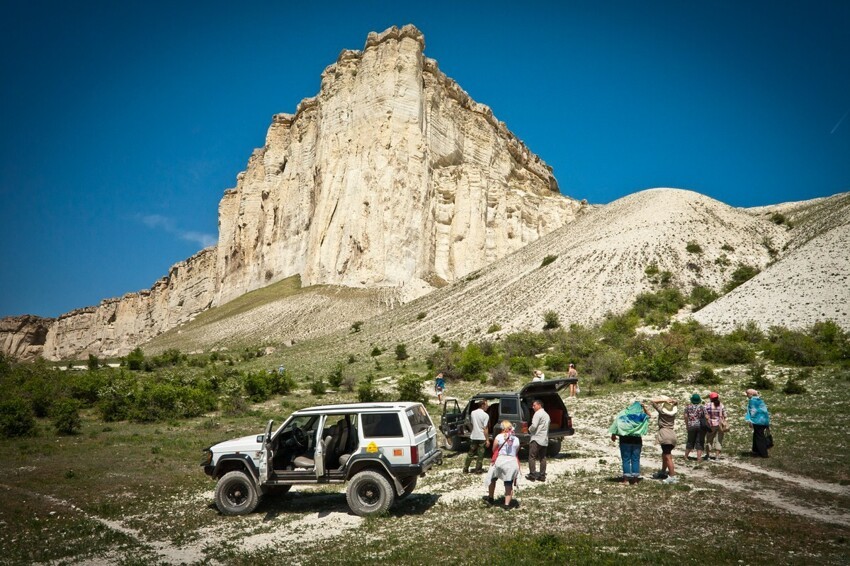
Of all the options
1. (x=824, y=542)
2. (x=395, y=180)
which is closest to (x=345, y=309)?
(x=395, y=180)

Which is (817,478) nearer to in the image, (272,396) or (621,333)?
(272,396)

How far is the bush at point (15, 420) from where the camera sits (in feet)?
61.6

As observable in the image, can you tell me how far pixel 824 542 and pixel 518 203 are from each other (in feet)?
284

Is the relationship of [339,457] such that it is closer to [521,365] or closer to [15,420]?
[15,420]

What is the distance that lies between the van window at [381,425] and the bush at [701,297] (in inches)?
1578

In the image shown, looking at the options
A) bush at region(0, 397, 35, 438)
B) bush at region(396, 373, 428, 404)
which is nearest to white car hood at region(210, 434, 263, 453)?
bush at region(0, 397, 35, 438)

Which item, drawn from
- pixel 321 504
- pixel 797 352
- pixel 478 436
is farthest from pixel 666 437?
pixel 797 352

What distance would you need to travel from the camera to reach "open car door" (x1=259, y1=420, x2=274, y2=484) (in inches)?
406

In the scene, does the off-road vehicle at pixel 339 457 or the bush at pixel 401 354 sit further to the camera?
the bush at pixel 401 354

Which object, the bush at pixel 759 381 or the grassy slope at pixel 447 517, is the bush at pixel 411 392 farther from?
the bush at pixel 759 381

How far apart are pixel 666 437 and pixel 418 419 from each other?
504 cm

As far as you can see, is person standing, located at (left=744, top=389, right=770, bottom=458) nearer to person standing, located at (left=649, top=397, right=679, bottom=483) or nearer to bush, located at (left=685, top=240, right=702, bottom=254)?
person standing, located at (left=649, top=397, right=679, bottom=483)

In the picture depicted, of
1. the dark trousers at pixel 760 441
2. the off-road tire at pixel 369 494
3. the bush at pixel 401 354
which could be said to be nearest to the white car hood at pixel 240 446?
the off-road tire at pixel 369 494

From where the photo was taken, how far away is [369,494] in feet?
33.2
